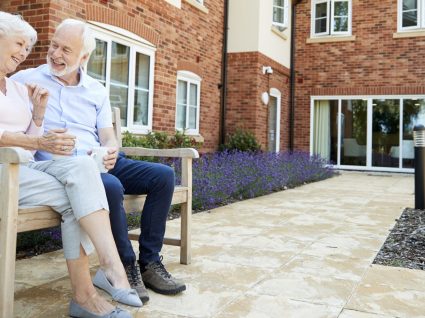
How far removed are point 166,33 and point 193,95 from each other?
1.83m

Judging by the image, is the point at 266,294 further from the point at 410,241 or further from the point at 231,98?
the point at 231,98

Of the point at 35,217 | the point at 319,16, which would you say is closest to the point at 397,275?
the point at 35,217

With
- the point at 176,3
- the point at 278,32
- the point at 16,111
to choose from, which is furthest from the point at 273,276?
the point at 278,32

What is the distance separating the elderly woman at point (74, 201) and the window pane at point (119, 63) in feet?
14.9

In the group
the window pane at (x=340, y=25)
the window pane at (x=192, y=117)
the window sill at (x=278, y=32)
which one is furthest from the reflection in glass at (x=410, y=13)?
the window pane at (x=192, y=117)

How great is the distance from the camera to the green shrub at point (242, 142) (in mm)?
9656

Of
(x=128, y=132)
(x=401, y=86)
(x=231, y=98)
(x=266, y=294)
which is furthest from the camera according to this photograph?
(x=401, y=86)

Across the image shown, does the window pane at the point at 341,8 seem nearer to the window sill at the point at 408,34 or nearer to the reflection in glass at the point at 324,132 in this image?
the window sill at the point at 408,34

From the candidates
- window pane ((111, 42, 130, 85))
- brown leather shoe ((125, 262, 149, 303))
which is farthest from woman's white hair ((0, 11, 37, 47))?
window pane ((111, 42, 130, 85))

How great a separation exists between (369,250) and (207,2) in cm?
736

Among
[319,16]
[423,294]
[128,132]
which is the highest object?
[319,16]

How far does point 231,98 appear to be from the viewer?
34.1 feet

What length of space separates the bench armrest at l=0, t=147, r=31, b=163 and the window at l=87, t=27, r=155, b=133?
456 centimetres

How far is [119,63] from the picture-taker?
6680 millimetres
